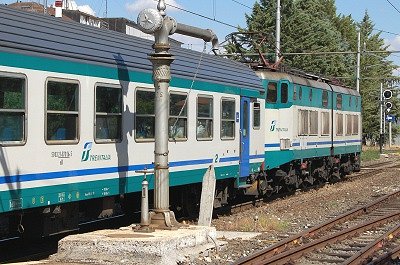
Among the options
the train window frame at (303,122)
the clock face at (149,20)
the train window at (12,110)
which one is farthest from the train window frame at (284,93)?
the train window at (12,110)

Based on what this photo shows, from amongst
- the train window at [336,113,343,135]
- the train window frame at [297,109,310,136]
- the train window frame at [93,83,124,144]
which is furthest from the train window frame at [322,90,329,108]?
the train window frame at [93,83,124,144]

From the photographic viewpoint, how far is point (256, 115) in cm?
1895

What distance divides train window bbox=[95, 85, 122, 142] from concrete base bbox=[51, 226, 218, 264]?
5.87 feet

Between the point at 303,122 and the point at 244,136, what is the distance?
20.0ft

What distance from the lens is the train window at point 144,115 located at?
13148 millimetres

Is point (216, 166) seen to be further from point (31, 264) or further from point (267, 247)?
point (31, 264)

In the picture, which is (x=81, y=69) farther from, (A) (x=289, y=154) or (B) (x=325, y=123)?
(B) (x=325, y=123)

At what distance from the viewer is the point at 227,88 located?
16828mm

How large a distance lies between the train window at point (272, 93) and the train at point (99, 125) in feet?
4.68

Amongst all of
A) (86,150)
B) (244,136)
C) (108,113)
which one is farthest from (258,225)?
(86,150)

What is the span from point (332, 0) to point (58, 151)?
7581cm

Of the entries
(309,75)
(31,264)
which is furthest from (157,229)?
(309,75)

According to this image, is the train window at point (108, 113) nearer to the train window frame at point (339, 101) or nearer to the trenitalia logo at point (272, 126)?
the trenitalia logo at point (272, 126)

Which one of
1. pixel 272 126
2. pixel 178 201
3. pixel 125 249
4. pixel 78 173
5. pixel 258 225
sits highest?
pixel 272 126
